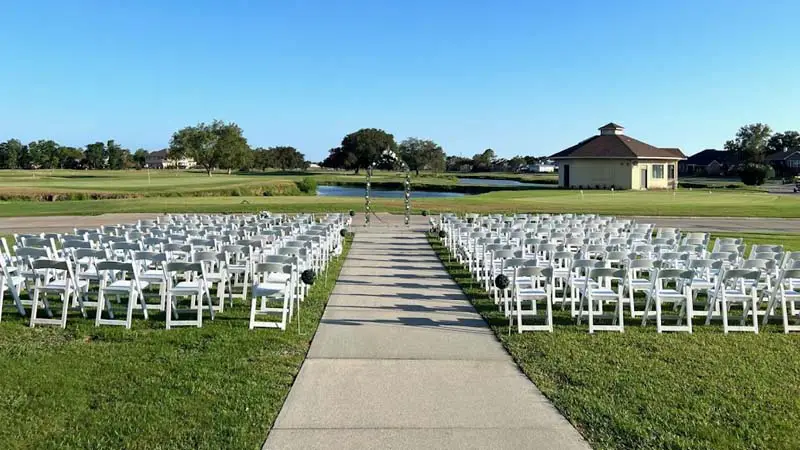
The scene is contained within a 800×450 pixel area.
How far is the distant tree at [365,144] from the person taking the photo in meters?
158

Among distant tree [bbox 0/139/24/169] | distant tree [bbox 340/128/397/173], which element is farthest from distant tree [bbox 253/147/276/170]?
distant tree [bbox 0/139/24/169]

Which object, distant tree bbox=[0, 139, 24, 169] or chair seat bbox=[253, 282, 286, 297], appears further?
distant tree bbox=[0, 139, 24, 169]

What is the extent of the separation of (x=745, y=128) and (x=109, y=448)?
153 meters

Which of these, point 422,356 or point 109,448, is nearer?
point 109,448

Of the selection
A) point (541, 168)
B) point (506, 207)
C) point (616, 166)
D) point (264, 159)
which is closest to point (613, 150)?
point (616, 166)

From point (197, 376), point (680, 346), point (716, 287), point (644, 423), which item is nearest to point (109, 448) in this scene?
point (197, 376)

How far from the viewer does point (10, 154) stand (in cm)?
15288

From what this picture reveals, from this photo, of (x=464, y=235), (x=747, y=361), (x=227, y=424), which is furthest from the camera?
(x=464, y=235)

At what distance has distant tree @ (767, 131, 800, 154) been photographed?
135 metres

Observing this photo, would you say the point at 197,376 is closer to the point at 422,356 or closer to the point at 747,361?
the point at 422,356

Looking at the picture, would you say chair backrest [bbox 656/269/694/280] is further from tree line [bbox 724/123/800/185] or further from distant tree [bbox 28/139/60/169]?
distant tree [bbox 28/139/60/169]

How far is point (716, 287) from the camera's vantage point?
9.63m

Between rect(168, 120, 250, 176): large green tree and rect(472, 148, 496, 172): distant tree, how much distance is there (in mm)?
85697

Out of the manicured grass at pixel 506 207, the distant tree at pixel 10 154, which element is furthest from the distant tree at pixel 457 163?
the manicured grass at pixel 506 207
